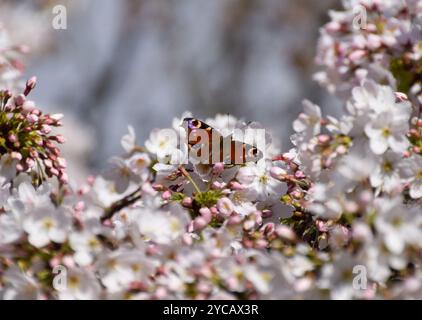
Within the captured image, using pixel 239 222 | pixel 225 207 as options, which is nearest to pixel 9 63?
pixel 225 207

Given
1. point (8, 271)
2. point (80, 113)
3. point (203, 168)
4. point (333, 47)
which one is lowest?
point (8, 271)

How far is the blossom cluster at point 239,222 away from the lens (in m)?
1.94

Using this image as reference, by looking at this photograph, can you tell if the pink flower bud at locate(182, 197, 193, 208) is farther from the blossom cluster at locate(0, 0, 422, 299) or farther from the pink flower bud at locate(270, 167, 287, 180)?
the pink flower bud at locate(270, 167, 287, 180)

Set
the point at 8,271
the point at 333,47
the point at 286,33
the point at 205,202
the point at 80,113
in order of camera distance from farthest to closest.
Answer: the point at 286,33, the point at 80,113, the point at 333,47, the point at 205,202, the point at 8,271

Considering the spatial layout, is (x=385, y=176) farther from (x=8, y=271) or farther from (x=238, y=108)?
(x=238, y=108)

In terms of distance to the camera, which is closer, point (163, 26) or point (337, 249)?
point (337, 249)

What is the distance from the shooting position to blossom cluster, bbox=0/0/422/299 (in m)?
1.94

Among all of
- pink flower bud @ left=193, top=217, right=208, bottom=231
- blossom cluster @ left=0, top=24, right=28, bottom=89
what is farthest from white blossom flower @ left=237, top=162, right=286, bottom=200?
blossom cluster @ left=0, top=24, right=28, bottom=89

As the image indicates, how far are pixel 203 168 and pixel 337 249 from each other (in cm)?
70

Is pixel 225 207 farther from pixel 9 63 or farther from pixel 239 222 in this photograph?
pixel 9 63

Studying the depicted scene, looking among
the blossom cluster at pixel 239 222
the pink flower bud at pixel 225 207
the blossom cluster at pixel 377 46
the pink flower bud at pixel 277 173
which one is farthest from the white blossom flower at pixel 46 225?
the blossom cluster at pixel 377 46

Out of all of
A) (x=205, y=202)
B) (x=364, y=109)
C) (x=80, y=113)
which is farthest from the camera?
(x=80, y=113)

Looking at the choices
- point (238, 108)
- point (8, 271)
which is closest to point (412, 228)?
point (8, 271)

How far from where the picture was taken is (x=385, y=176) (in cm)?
211
